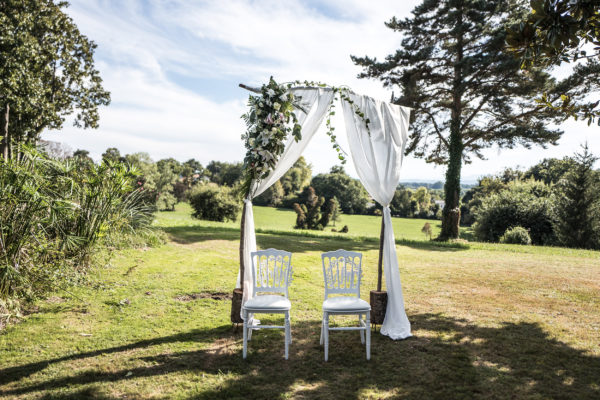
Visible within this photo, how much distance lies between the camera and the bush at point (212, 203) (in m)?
19.8

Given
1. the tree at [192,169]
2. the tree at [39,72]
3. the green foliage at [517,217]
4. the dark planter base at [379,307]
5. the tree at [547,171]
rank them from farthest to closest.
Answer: the tree at [192,169] → the tree at [547,171] → the green foliage at [517,217] → the tree at [39,72] → the dark planter base at [379,307]

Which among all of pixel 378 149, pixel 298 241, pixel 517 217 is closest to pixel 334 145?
pixel 378 149

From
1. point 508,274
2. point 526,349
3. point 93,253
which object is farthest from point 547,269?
point 93,253

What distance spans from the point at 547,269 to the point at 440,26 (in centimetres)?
974

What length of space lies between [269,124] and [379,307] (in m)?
2.62

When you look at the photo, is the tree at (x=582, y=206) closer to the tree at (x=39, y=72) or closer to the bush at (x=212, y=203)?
the bush at (x=212, y=203)

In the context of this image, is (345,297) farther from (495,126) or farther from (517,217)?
(517,217)

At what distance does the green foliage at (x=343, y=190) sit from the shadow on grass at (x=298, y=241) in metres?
23.9

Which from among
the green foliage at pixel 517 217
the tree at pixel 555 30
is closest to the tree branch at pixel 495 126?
the green foliage at pixel 517 217

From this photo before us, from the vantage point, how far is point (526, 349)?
3922mm

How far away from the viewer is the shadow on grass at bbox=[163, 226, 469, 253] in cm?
1109

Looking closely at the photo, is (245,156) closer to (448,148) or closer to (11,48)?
(11,48)

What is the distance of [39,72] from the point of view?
489 inches

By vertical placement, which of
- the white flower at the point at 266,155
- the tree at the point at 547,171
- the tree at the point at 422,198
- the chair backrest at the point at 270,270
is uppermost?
the tree at the point at 547,171
